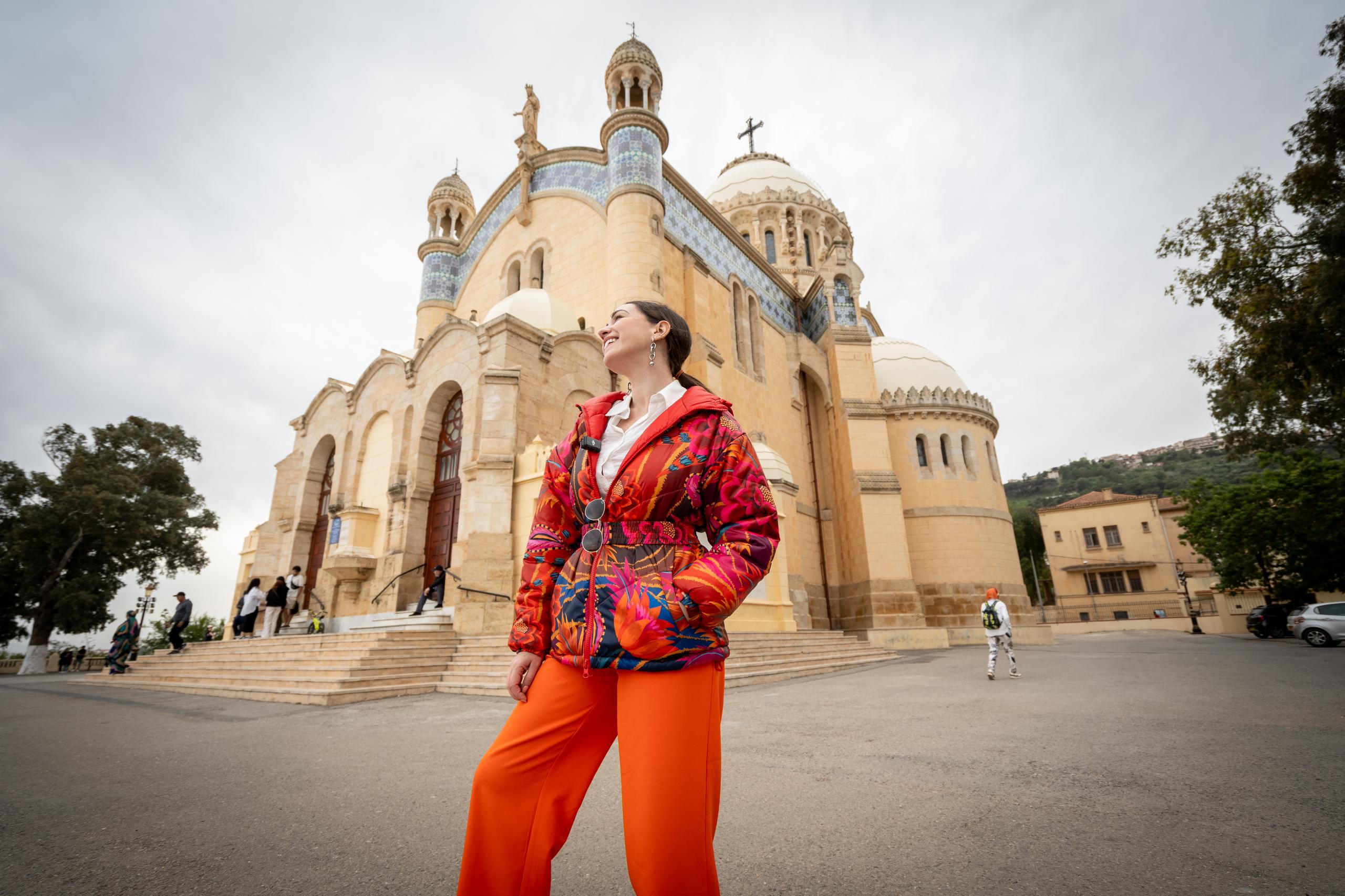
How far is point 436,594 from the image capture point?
1221 centimetres

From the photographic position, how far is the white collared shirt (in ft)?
5.56

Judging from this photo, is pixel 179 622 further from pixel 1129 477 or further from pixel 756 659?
pixel 1129 477

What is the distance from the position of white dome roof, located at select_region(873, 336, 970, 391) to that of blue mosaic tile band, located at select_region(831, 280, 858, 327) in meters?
1.94

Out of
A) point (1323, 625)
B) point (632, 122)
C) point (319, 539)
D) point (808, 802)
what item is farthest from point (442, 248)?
point (1323, 625)

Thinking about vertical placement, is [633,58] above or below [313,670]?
above

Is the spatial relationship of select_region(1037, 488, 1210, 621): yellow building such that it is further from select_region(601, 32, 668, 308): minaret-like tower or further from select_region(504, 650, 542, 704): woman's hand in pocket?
select_region(504, 650, 542, 704): woman's hand in pocket

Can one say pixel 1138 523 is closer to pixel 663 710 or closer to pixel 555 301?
→ pixel 555 301

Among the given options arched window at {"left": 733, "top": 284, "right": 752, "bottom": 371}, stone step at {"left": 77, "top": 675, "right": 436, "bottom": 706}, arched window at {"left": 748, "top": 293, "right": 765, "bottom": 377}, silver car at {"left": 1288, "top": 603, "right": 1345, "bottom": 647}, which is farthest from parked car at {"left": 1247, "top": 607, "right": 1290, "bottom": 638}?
stone step at {"left": 77, "top": 675, "right": 436, "bottom": 706}

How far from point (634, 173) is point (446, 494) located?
977 cm

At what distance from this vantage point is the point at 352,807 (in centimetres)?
302

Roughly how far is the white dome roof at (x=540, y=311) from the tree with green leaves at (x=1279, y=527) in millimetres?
19881

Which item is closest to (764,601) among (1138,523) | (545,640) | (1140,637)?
(545,640)

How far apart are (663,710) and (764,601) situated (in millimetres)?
12616

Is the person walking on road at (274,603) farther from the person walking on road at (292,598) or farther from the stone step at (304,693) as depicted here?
the stone step at (304,693)
